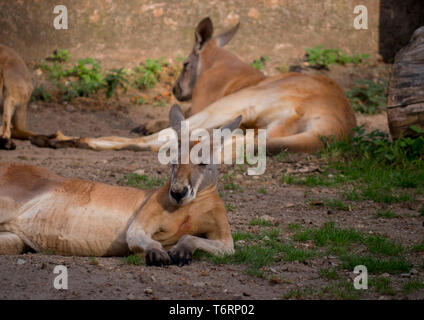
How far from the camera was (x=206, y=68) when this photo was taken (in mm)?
8258

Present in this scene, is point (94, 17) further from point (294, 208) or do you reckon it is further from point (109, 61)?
point (294, 208)

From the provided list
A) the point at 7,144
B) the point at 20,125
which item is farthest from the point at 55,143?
the point at 20,125

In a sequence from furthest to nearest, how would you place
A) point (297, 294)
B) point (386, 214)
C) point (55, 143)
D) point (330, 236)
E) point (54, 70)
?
point (54, 70) → point (55, 143) → point (386, 214) → point (330, 236) → point (297, 294)

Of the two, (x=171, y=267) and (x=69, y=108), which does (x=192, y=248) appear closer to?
(x=171, y=267)

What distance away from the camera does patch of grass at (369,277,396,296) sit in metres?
3.28

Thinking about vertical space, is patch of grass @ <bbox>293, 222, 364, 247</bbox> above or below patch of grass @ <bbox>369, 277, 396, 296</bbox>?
above

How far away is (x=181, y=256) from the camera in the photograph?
3623 mm

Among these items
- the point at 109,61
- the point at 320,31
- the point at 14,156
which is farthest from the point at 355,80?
the point at 14,156

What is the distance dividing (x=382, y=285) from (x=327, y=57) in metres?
7.42

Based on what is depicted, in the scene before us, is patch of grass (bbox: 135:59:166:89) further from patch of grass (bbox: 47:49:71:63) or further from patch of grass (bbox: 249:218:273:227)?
patch of grass (bbox: 249:218:273:227)

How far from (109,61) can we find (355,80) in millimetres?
3966

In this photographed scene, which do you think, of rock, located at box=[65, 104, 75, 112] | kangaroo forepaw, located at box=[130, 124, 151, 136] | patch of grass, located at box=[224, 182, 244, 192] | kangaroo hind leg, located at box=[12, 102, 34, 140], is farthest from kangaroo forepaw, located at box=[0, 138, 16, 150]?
patch of grass, located at box=[224, 182, 244, 192]

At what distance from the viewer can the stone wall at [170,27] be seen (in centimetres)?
991
